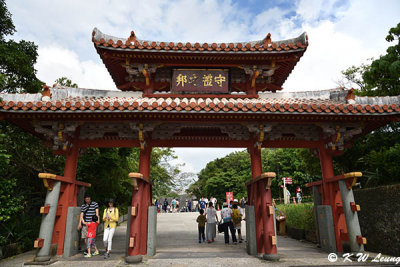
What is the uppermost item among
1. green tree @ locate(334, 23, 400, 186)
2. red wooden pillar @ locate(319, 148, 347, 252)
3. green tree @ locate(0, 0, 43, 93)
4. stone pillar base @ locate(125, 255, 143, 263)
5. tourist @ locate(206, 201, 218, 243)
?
green tree @ locate(0, 0, 43, 93)

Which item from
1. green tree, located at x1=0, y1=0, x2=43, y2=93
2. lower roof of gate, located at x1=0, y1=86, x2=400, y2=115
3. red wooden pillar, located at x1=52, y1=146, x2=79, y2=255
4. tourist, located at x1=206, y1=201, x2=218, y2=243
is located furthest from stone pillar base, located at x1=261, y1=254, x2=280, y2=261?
green tree, located at x1=0, y1=0, x2=43, y2=93

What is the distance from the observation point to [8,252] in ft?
24.1

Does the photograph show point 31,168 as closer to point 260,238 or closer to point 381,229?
point 260,238

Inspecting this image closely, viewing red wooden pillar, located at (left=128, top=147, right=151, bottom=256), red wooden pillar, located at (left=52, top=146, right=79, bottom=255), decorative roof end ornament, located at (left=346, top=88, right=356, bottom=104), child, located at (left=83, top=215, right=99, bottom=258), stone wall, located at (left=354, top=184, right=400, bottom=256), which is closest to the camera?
red wooden pillar, located at (left=128, top=147, right=151, bottom=256)

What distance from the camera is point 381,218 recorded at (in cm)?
734

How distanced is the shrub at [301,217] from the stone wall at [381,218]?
2.52 meters

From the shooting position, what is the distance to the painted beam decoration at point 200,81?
907cm

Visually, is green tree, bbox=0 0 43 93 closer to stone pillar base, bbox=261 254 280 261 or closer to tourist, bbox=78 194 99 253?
tourist, bbox=78 194 99 253

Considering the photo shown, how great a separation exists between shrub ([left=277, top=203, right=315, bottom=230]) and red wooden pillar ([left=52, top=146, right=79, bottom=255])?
9.28 meters

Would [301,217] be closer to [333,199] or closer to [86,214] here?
[333,199]

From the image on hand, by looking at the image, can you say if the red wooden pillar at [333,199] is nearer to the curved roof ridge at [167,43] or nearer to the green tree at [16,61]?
the curved roof ridge at [167,43]

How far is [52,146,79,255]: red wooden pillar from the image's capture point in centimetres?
704

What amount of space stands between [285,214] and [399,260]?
7800 millimetres

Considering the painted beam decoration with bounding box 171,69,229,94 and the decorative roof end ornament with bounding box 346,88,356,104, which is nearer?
the decorative roof end ornament with bounding box 346,88,356,104
